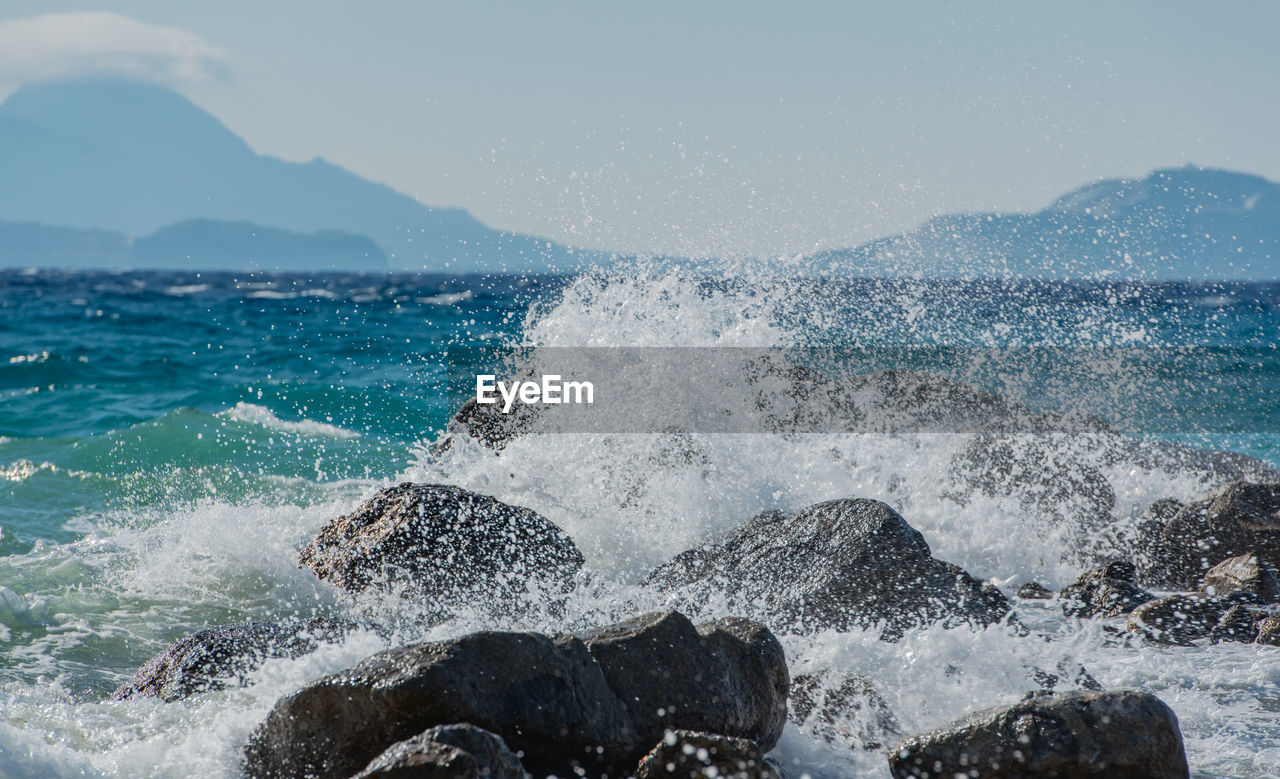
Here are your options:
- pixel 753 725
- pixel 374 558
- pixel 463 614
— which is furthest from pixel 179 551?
pixel 753 725

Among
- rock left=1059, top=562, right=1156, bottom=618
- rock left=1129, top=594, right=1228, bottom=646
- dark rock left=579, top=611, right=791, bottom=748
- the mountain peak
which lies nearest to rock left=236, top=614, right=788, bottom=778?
dark rock left=579, top=611, right=791, bottom=748

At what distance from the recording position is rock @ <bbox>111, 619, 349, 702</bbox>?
11.2 feet

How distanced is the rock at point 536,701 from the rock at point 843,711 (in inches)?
11.1

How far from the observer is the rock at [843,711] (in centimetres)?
313

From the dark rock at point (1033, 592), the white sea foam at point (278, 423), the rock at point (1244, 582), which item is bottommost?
the white sea foam at point (278, 423)

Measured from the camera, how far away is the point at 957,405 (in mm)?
7777

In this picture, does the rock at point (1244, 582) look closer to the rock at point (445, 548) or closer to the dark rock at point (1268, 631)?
the dark rock at point (1268, 631)

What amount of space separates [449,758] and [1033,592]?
3416 millimetres

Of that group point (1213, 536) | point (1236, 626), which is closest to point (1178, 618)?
point (1236, 626)

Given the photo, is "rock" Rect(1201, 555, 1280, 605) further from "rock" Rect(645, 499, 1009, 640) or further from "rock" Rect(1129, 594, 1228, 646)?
"rock" Rect(645, 499, 1009, 640)

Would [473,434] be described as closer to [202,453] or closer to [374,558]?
[374,558]

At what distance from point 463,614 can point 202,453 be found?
21.5 feet

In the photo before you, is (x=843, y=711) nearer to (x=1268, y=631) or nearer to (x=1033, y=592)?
(x=1033, y=592)

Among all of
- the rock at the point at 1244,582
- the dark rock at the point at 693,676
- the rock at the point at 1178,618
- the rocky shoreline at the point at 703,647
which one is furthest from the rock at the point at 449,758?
the rock at the point at 1244,582
